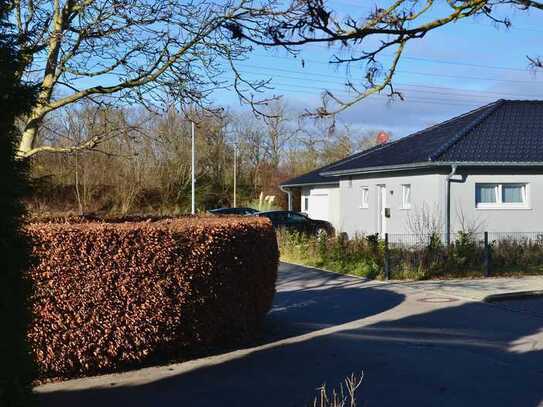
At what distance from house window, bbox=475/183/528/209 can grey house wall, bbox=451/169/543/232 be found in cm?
17

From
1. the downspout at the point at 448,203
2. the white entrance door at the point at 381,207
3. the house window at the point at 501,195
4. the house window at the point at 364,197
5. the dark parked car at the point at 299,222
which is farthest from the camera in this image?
the dark parked car at the point at 299,222

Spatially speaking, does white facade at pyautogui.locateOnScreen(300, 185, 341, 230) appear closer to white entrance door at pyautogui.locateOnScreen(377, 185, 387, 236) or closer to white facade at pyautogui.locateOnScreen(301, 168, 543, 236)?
white entrance door at pyautogui.locateOnScreen(377, 185, 387, 236)

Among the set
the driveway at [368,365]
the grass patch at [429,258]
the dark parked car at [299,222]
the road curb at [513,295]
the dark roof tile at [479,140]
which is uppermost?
the dark roof tile at [479,140]

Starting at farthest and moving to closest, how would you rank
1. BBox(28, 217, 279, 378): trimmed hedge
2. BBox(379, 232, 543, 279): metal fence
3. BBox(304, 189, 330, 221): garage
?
1. BBox(304, 189, 330, 221): garage
2. BBox(379, 232, 543, 279): metal fence
3. BBox(28, 217, 279, 378): trimmed hedge

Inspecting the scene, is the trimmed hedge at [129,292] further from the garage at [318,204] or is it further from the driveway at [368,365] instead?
the garage at [318,204]

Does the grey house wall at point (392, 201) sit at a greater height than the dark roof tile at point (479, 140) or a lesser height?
lesser

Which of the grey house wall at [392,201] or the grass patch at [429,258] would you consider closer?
the grass patch at [429,258]

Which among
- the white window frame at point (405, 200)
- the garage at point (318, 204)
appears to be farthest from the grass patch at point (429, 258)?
the garage at point (318, 204)

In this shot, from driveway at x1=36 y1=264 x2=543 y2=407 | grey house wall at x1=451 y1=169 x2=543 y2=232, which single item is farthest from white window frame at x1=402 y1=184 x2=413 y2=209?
driveway at x1=36 y1=264 x2=543 y2=407

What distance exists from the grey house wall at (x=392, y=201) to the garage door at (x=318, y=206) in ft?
12.9

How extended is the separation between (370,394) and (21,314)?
3885 mm

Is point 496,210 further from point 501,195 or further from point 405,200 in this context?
point 405,200

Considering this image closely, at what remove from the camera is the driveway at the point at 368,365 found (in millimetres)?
6656

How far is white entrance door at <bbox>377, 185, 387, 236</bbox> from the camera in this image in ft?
79.8
